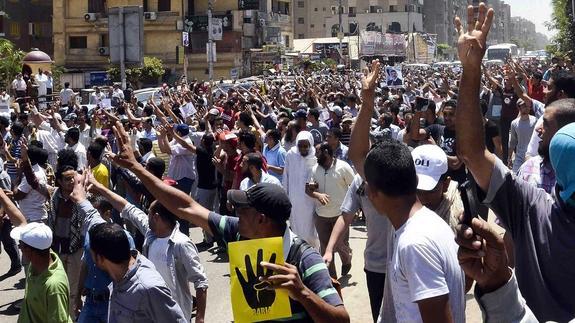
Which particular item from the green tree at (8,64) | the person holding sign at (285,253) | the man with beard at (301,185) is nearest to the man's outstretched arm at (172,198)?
the person holding sign at (285,253)

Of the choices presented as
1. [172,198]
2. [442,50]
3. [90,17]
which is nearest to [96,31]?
[90,17]

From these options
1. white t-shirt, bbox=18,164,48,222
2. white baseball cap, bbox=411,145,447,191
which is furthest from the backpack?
white t-shirt, bbox=18,164,48,222

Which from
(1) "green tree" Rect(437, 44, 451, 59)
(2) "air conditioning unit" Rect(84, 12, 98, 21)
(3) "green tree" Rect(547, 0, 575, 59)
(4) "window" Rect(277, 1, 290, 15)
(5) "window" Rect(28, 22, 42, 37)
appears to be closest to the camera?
(3) "green tree" Rect(547, 0, 575, 59)

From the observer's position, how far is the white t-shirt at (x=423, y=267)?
10.3ft

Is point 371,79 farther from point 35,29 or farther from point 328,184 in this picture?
point 35,29

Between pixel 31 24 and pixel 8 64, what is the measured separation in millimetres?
28670

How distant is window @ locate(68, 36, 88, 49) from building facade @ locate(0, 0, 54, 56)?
4236 mm

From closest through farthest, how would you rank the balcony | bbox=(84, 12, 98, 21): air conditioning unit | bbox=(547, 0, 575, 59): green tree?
bbox=(547, 0, 575, 59): green tree, bbox=(84, 12, 98, 21): air conditioning unit, the balcony

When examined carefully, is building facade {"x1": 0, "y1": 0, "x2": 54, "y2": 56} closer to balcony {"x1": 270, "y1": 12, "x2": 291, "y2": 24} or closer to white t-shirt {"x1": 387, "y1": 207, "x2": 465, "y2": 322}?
balcony {"x1": 270, "y1": 12, "x2": 291, "y2": 24}

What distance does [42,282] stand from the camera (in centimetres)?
520

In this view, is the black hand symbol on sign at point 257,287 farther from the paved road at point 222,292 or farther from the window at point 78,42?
the window at point 78,42

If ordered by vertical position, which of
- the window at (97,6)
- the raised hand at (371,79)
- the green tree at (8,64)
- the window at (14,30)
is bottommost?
the raised hand at (371,79)

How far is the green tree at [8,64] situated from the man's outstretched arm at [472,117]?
3320 cm

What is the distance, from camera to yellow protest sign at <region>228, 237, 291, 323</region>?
10.2ft
